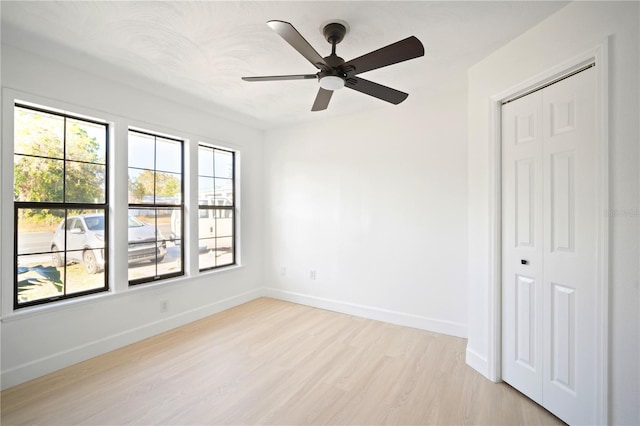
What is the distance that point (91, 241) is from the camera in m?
2.80

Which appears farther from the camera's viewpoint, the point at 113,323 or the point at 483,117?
the point at 113,323

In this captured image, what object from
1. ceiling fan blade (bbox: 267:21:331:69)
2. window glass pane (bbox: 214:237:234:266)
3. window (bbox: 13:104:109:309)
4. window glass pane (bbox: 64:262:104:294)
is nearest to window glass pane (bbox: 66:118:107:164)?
window (bbox: 13:104:109:309)

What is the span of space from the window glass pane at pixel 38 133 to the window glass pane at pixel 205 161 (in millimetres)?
1437

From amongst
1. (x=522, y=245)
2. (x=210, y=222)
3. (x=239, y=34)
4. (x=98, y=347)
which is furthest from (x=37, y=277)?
(x=522, y=245)

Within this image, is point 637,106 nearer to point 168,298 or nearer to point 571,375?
point 571,375

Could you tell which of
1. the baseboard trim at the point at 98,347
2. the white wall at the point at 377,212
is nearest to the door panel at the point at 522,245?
the white wall at the point at 377,212

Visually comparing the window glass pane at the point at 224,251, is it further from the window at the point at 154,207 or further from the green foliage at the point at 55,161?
the green foliage at the point at 55,161

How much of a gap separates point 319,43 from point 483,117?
1.48m

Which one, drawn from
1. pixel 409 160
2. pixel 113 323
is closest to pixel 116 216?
pixel 113 323

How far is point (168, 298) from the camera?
333cm

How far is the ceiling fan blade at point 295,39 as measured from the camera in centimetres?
148

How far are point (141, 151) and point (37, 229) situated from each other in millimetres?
1177

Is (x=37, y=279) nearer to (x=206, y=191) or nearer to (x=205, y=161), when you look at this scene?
(x=206, y=191)

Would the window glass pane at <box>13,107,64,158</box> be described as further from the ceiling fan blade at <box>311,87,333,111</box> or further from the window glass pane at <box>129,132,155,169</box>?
the ceiling fan blade at <box>311,87,333,111</box>
